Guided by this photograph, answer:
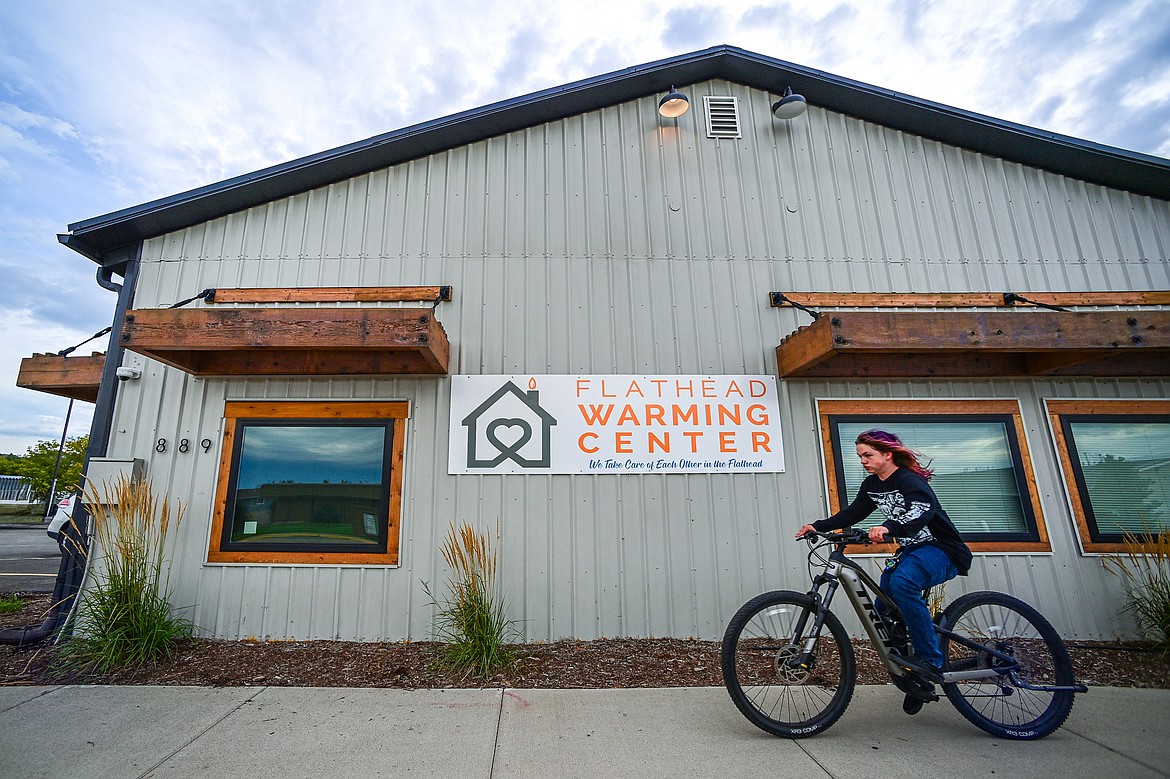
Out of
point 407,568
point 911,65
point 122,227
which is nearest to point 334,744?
point 407,568

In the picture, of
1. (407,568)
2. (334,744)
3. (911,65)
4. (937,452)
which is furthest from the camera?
(911,65)

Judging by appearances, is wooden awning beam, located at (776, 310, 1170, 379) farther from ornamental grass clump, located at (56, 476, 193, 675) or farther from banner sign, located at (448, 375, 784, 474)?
ornamental grass clump, located at (56, 476, 193, 675)

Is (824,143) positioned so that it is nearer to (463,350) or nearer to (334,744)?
(463,350)

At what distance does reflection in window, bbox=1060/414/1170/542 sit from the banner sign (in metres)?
2.61

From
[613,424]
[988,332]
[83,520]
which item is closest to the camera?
[988,332]

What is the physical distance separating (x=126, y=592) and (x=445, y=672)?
7.55ft

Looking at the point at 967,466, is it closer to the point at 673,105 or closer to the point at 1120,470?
the point at 1120,470

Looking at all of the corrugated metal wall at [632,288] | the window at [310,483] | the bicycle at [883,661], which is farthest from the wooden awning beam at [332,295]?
the bicycle at [883,661]

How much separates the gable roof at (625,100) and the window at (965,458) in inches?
103

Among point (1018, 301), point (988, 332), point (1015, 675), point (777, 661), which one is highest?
point (1018, 301)

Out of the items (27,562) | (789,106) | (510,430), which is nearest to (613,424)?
(510,430)

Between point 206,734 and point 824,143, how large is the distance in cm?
650

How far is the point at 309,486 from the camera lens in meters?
4.00

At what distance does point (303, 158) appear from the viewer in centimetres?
434
